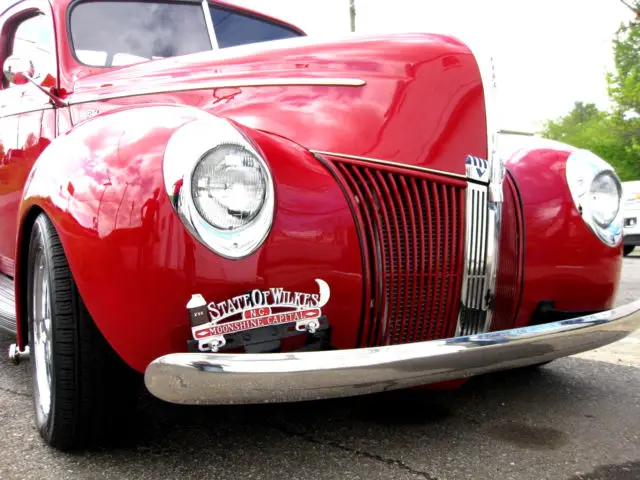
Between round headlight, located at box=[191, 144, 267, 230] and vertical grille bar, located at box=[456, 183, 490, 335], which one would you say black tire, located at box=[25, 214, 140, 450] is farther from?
vertical grille bar, located at box=[456, 183, 490, 335]

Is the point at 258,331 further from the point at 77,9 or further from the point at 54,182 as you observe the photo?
the point at 77,9

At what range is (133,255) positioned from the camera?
5.22ft

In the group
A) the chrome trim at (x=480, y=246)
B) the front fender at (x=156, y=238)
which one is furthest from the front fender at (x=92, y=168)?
the chrome trim at (x=480, y=246)

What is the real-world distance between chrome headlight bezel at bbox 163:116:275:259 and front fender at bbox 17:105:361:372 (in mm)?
21

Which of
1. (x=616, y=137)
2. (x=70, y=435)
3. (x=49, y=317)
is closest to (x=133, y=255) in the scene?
(x=49, y=317)

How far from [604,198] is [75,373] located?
195cm

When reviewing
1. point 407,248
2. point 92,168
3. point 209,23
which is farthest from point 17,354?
point 209,23

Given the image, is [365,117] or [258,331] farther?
[365,117]

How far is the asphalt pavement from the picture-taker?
1.85 metres

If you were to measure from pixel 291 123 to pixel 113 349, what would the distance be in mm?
870

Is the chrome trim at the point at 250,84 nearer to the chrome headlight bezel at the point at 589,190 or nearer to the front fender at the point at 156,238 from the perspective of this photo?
the front fender at the point at 156,238

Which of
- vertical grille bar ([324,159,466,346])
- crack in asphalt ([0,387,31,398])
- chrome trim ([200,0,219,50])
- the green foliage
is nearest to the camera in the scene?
vertical grille bar ([324,159,466,346])

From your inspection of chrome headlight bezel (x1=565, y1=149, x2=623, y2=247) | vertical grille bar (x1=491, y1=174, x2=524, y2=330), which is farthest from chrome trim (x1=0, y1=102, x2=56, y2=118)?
chrome headlight bezel (x1=565, y1=149, x2=623, y2=247)

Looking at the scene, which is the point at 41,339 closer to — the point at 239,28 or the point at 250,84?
the point at 250,84
